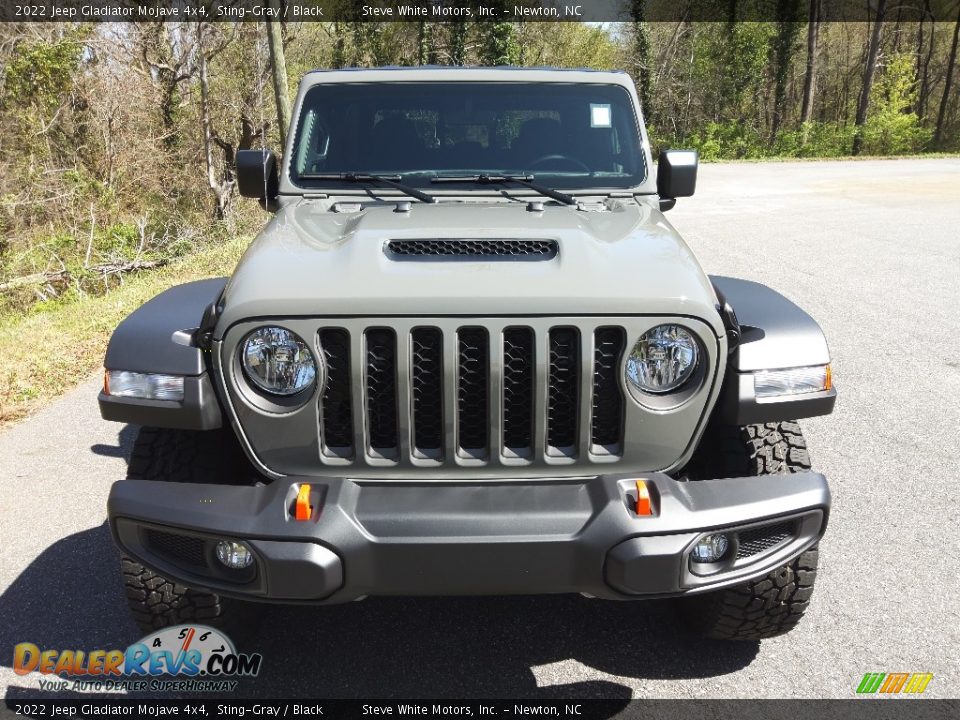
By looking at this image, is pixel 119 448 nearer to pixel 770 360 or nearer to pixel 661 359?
pixel 661 359

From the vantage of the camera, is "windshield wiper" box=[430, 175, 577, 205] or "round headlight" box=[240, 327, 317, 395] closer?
"round headlight" box=[240, 327, 317, 395]

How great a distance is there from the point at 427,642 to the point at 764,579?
1.18 metres

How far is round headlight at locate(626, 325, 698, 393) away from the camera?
237 cm

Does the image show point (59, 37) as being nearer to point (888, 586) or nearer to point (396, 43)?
point (396, 43)

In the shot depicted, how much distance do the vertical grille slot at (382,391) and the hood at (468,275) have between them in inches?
3.8

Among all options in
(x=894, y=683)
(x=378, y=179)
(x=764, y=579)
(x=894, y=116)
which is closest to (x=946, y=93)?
(x=894, y=116)

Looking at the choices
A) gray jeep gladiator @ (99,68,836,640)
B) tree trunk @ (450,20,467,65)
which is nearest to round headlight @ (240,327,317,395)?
gray jeep gladiator @ (99,68,836,640)

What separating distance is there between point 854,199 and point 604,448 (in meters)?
17.4

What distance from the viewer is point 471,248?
8.59 ft

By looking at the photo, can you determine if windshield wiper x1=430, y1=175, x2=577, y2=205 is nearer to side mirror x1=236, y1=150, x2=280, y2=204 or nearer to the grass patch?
side mirror x1=236, y1=150, x2=280, y2=204

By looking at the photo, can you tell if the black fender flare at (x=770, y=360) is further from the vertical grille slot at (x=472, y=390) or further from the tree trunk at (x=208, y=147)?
the tree trunk at (x=208, y=147)

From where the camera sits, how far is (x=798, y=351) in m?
2.58

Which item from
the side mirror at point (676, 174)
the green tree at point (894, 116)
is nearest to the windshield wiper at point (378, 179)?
the side mirror at point (676, 174)
